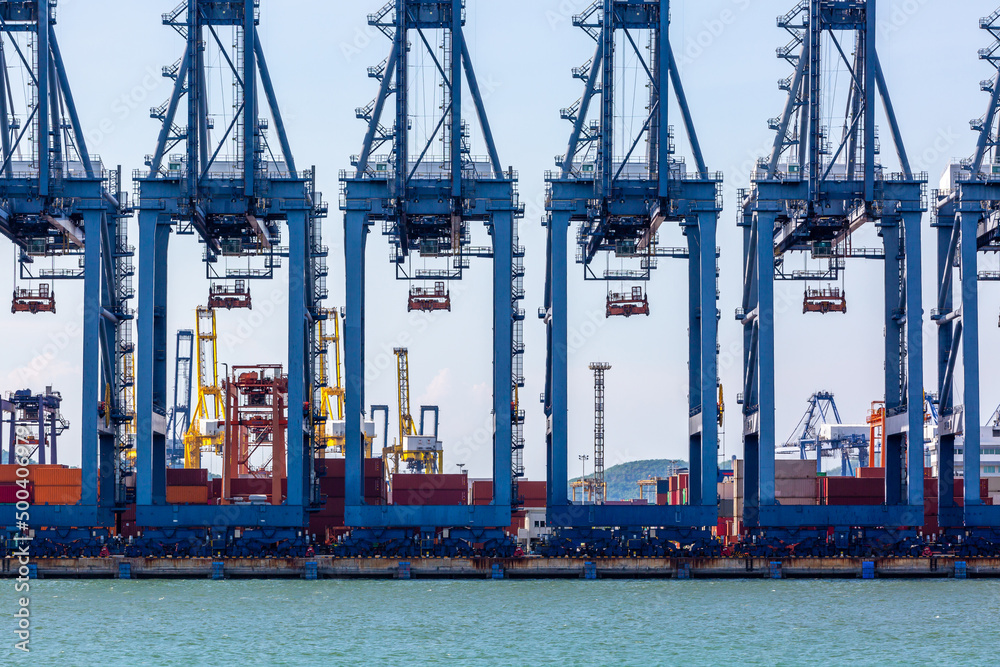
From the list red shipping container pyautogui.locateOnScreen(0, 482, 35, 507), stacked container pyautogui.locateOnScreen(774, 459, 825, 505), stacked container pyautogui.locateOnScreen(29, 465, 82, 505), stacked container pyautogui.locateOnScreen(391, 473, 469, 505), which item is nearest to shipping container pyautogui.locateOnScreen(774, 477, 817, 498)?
stacked container pyautogui.locateOnScreen(774, 459, 825, 505)

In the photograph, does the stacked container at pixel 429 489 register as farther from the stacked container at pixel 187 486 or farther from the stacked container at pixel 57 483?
the stacked container at pixel 57 483

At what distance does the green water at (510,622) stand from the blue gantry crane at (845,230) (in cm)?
463

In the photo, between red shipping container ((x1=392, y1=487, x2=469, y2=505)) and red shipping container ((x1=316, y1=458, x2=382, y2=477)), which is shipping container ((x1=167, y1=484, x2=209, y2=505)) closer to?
red shipping container ((x1=316, y1=458, x2=382, y2=477))

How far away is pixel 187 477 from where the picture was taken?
71.0 m

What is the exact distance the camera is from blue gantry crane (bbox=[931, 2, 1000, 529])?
214 feet

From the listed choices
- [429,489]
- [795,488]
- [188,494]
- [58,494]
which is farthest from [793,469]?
[58,494]

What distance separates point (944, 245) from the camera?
69750mm

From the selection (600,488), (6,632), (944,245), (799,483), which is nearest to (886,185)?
(944,245)

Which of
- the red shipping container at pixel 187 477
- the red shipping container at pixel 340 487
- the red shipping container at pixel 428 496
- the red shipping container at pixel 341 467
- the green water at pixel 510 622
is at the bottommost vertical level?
the green water at pixel 510 622

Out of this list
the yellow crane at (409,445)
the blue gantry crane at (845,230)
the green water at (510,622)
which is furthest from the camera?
the yellow crane at (409,445)

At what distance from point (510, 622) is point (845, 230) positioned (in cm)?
2518

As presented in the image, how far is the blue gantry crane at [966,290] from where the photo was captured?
2566 inches

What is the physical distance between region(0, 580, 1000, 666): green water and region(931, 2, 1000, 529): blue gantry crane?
5.68 m

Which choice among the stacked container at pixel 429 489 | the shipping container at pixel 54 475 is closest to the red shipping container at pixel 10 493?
the shipping container at pixel 54 475
